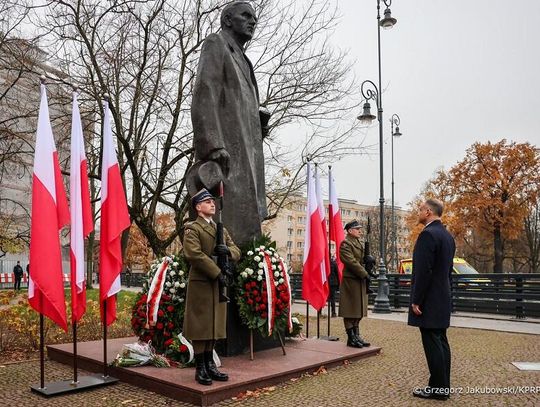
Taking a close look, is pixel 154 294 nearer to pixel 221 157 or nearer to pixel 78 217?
pixel 78 217

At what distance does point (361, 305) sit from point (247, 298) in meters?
2.37

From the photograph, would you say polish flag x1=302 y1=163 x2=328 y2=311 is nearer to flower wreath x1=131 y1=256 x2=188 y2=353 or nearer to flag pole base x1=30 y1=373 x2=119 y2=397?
flower wreath x1=131 y1=256 x2=188 y2=353

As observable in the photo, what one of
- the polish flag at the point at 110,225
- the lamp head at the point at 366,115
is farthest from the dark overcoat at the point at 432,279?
the lamp head at the point at 366,115

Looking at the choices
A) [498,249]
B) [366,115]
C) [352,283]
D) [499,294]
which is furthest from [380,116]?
[498,249]

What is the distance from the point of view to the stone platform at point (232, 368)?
5781 millimetres

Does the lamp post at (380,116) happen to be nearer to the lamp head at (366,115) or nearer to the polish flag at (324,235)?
the lamp head at (366,115)

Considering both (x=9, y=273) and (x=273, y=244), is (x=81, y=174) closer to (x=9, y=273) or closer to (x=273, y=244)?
(x=273, y=244)

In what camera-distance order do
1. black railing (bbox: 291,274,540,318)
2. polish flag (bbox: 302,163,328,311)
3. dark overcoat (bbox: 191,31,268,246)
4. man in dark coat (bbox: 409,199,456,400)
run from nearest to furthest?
man in dark coat (bbox: 409,199,456,400)
dark overcoat (bbox: 191,31,268,246)
polish flag (bbox: 302,163,328,311)
black railing (bbox: 291,274,540,318)

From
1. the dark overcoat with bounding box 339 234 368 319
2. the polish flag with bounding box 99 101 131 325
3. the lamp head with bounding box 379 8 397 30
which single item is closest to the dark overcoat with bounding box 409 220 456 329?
the dark overcoat with bounding box 339 234 368 319

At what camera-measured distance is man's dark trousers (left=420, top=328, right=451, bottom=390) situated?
5.91 meters

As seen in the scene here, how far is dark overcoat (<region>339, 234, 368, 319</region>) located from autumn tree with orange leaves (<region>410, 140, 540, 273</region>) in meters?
32.6

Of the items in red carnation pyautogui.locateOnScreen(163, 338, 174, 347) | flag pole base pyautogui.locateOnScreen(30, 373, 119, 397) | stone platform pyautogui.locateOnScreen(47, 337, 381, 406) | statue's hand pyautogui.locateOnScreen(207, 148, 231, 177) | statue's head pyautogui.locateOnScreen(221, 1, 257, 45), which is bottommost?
flag pole base pyautogui.locateOnScreen(30, 373, 119, 397)

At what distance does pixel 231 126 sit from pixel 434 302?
3994mm

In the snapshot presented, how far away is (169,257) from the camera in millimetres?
7617
